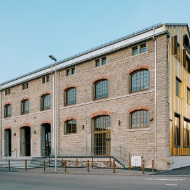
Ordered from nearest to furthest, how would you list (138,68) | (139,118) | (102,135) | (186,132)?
(139,118), (138,68), (102,135), (186,132)

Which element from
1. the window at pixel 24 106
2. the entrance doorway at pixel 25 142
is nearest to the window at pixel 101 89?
the window at pixel 24 106

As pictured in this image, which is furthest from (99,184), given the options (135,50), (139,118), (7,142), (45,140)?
(7,142)

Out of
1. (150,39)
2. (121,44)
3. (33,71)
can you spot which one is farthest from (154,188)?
(33,71)

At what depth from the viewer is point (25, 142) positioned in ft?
113

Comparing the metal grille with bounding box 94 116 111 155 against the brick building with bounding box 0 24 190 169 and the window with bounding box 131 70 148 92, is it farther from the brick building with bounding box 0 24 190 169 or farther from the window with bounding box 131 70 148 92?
the window with bounding box 131 70 148 92

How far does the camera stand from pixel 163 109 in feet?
69.1

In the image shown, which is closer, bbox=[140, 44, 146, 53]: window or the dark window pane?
bbox=[140, 44, 146, 53]: window

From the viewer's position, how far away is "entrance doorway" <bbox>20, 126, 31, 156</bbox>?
34312 mm

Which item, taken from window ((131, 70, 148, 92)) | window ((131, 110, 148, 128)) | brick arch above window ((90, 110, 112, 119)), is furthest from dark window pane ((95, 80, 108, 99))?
window ((131, 110, 148, 128))

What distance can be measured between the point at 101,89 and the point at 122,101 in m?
2.92

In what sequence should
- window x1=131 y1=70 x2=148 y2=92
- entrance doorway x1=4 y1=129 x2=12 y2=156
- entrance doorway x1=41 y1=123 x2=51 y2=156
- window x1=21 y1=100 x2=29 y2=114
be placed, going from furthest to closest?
entrance doorway x1=4 y1=129 x2=12 y2=156, window x1=21 y1=100 x2=29 y2=114, entrance doorway x1=41 y1=123 x2=51 y2=156, window x1=131 y1=70 x2=148 y2=92

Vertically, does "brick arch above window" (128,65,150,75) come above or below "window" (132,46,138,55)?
below

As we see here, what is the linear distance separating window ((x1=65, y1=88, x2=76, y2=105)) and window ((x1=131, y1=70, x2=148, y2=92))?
278 inches

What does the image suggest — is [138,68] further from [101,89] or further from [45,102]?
[45,102]
